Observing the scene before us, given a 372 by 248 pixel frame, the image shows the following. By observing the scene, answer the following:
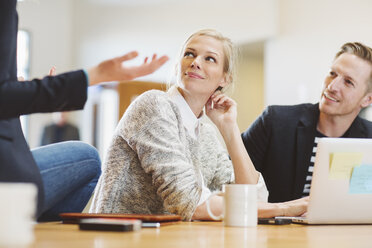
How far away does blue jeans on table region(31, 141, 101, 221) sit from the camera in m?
1.51

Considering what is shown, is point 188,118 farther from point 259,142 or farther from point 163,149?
point 259,142

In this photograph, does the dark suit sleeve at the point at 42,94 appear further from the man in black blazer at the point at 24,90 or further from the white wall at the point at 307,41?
the white wall at the point at 307,41

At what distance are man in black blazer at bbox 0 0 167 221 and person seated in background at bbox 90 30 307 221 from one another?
462mm

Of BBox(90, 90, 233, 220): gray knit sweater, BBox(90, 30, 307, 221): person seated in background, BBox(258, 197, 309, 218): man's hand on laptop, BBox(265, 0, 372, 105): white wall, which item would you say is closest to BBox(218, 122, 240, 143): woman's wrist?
BBox(90, 30, 307, 221): person seated in background

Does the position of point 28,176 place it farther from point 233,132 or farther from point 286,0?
point 286,0

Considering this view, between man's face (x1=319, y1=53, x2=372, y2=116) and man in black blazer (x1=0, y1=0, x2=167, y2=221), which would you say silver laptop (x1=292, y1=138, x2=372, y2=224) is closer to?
man in black blazer (x1=0, y1=0, x2=167, y2=221)

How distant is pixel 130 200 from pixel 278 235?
678 mm

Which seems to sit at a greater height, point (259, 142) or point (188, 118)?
point (188, 118)

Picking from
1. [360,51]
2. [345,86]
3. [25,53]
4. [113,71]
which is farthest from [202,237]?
[25,53]

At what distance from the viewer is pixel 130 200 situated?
5.82 ft

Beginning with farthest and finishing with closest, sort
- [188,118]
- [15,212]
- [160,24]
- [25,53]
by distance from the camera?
[25,53] → [160,24] → [188,118] → [15,212]

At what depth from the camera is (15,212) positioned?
78cm

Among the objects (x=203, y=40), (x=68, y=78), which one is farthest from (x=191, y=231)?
(x=203, y=40)

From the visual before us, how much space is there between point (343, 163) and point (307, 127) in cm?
97
